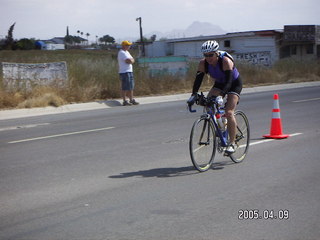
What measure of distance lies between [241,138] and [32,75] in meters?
11.0

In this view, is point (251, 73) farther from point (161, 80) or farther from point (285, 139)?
point (285, 139)

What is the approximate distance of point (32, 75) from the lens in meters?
17.5

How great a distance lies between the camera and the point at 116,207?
5613mm

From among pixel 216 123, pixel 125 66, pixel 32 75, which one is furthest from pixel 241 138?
pixel 32 75

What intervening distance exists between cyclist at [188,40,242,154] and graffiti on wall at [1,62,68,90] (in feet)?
35.0

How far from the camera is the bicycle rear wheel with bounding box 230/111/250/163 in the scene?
26.5ft

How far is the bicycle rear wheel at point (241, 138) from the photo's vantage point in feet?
26.5

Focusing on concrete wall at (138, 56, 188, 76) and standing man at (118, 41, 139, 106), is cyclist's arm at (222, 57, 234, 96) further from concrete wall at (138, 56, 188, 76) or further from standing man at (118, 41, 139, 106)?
concrete wall at (138, 56, 188, 76)

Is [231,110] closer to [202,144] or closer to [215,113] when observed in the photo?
[215,113]

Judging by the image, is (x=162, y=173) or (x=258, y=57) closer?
(x=162, y=173)

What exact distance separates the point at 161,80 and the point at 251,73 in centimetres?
866

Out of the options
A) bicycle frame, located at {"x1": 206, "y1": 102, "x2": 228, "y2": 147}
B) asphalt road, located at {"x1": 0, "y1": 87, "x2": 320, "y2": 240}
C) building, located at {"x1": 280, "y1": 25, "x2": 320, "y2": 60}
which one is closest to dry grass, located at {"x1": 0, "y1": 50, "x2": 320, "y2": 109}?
asphalt road, located at {"x1": 0, "y1": 87, "x2": 320, "y2": 240}

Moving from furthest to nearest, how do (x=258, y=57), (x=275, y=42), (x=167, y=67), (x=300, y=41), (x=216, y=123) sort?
(x=300, y=41)
(x=275, y=42)
(x=258, y=57)
(x=167, y=67)
(x=216, y=123)

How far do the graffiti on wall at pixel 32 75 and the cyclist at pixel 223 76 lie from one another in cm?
1066
